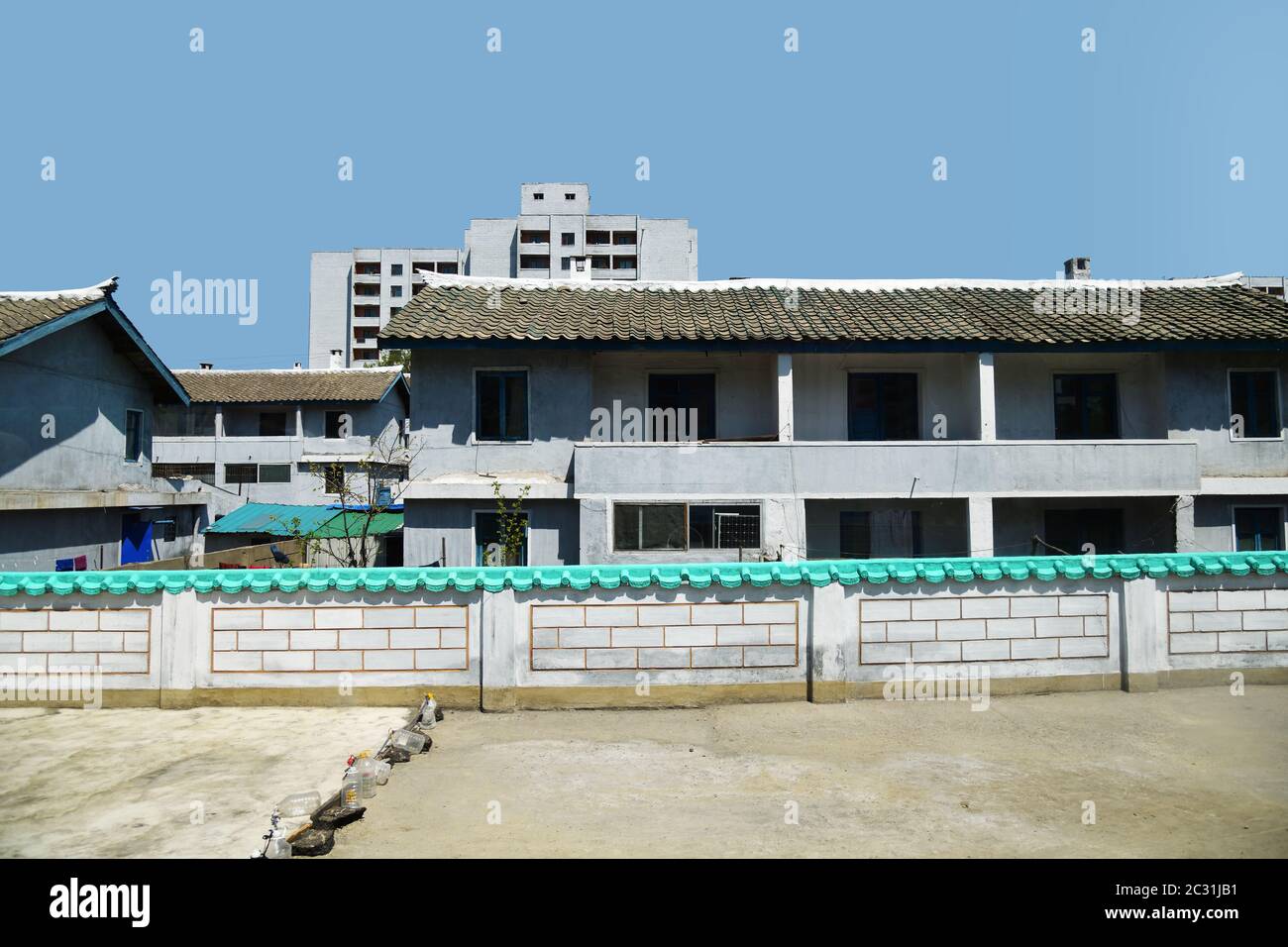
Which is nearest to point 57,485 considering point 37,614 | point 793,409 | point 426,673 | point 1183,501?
point 37,614

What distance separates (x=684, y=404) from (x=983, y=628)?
8947 mm

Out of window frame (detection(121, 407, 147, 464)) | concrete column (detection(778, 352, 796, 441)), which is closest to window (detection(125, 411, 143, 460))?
window frame (detection(121, 407, 147, 464))

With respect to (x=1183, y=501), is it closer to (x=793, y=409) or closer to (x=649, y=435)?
(x=793, y=409)

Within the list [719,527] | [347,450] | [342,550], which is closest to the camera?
[719,527]

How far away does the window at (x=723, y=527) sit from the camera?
15070 mm

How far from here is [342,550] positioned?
82.9 feet

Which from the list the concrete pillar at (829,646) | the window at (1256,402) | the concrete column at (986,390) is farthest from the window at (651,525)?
the window at (1256,402)

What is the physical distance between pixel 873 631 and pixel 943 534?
786 centimetres

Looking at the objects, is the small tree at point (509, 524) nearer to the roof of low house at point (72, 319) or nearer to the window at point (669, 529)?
the window at point (669, 529)

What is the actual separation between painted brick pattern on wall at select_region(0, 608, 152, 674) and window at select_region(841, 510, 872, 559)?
1252 centimetres

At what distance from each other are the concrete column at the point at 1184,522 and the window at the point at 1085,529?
4.41ft

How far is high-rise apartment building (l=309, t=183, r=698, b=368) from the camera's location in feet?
222

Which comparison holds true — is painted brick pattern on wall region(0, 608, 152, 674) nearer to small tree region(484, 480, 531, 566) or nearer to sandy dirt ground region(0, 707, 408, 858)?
sandy dirt ground region(0, 707, 408, 858)
